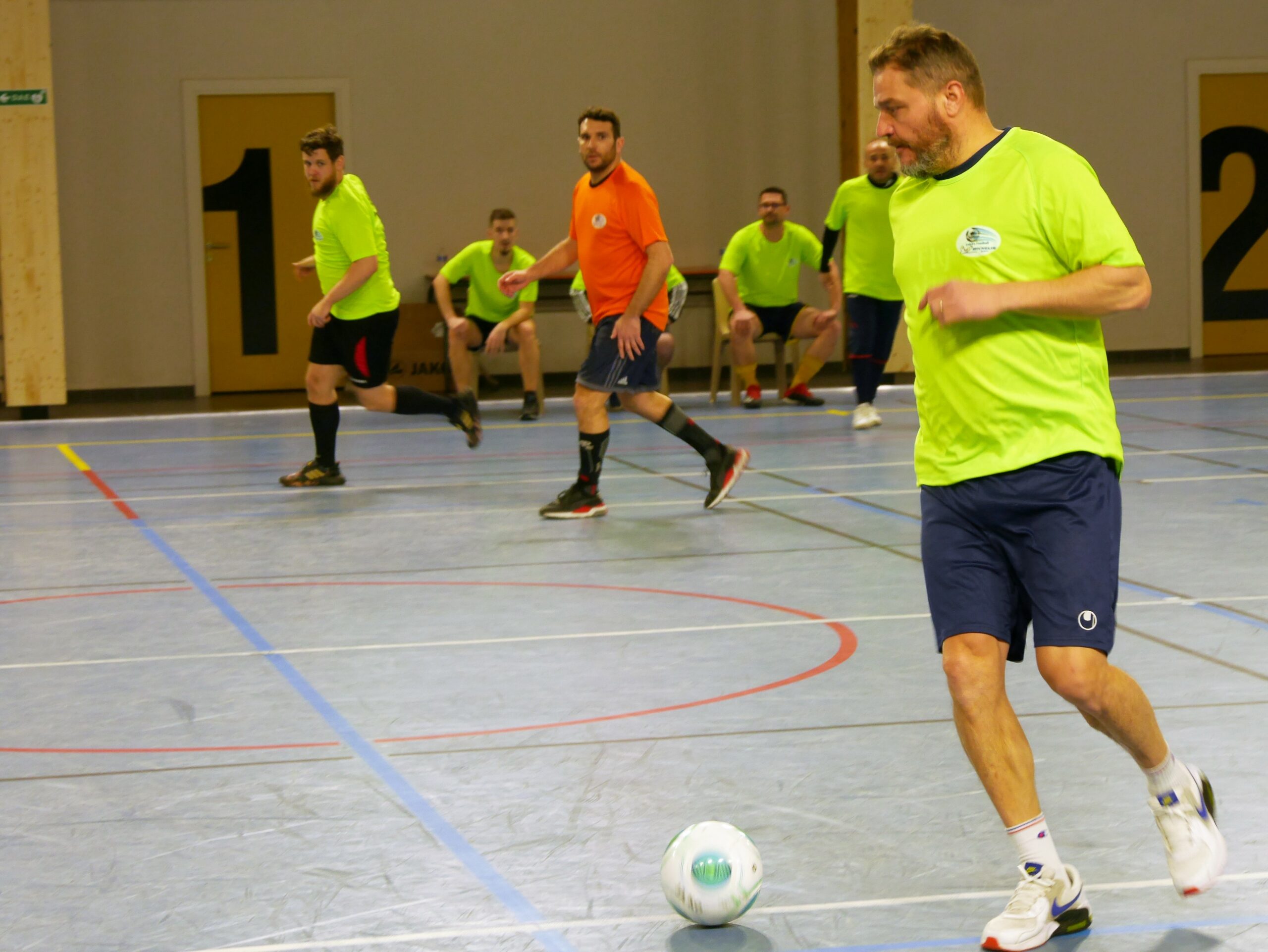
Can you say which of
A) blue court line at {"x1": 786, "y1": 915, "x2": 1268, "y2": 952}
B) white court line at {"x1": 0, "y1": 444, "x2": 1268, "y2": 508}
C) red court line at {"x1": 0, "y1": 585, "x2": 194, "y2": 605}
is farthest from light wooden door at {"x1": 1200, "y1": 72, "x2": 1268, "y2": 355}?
blue court line at {"x1": 786, "y1": 915, "x2": 1268, "y2": 952}

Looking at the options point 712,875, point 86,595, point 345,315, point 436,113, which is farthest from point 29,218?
point 712,875

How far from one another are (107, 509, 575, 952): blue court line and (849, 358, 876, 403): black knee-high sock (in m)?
6.18

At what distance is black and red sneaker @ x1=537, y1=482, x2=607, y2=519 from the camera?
785 centimetres

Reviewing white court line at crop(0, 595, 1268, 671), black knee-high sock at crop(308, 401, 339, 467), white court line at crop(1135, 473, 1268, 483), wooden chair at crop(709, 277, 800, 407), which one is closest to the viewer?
white court line at crop(0, 595, 1268, 671)

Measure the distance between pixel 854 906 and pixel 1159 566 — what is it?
370cm

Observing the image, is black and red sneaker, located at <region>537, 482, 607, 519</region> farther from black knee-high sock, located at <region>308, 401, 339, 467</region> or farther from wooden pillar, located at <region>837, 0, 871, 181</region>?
wooden pillar, located at <region>837, 0, 871, 181</region>

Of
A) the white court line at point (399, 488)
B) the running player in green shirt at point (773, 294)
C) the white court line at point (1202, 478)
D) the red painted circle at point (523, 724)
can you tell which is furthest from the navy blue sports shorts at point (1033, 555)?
the running player in green shirt at point (773, 294)

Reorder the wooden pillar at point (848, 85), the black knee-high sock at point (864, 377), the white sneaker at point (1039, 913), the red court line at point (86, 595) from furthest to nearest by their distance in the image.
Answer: the wooden pillar at point (848, 85) → the black knee-high sock at point (864, 377) → the red court line at point (86, 595) → the white sneaker at point (1039, 913)

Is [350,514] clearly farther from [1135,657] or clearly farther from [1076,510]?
[1076,510]

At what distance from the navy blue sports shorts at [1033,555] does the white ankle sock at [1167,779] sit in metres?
0.27

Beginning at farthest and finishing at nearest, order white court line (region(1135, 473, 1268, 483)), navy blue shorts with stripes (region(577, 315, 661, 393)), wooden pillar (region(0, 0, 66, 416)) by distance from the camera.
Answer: wooden pillar (region(0, 0, 66, 416)), white court line (region(1135, 473, 1268, 483)), navy blue shorts with stripes (region(577, 315, 661, 393))

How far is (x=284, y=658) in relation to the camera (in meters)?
5.09

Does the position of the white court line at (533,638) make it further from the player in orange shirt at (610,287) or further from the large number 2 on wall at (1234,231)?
the large number 2 on wall at (1234,231)

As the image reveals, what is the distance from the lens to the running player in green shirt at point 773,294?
12.9m
